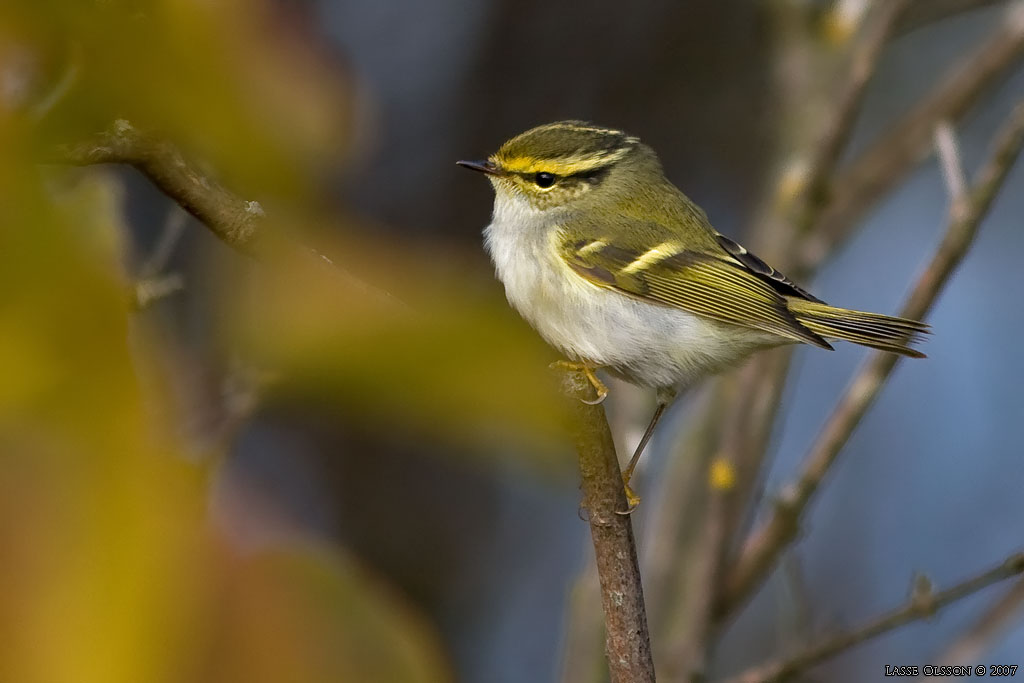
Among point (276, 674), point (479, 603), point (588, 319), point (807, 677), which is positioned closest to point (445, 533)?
point (479, 603)

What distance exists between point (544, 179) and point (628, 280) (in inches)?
13.7

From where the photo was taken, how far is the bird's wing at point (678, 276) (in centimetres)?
202

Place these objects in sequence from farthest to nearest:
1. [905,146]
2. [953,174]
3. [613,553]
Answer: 1. [905,146]
2. [953,174]
3. [613,553]

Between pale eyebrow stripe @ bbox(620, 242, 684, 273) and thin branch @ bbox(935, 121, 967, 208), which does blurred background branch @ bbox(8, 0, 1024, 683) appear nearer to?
thin branch @ bbox(935, 121, 967, 208)

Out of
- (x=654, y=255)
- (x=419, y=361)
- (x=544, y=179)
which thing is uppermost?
(x=544, y=179)

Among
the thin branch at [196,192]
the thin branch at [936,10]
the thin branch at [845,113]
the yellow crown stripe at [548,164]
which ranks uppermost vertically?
the thin branch at [936,10]

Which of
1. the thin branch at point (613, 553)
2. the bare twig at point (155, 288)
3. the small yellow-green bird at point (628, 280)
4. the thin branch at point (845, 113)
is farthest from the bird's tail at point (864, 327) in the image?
the bare twig at point (155, 288)

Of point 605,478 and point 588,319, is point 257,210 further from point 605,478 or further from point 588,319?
point 588,319

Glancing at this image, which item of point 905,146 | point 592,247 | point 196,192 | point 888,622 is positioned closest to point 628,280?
point 592,247

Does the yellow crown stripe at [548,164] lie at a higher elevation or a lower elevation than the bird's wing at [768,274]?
higher

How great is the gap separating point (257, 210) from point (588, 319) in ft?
4.83

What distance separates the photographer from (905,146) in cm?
283

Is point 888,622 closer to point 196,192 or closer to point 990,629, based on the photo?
point 990,629

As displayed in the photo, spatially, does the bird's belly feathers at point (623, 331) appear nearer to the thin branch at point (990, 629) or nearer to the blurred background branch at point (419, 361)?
the blurred background branch at point (419, 361)
